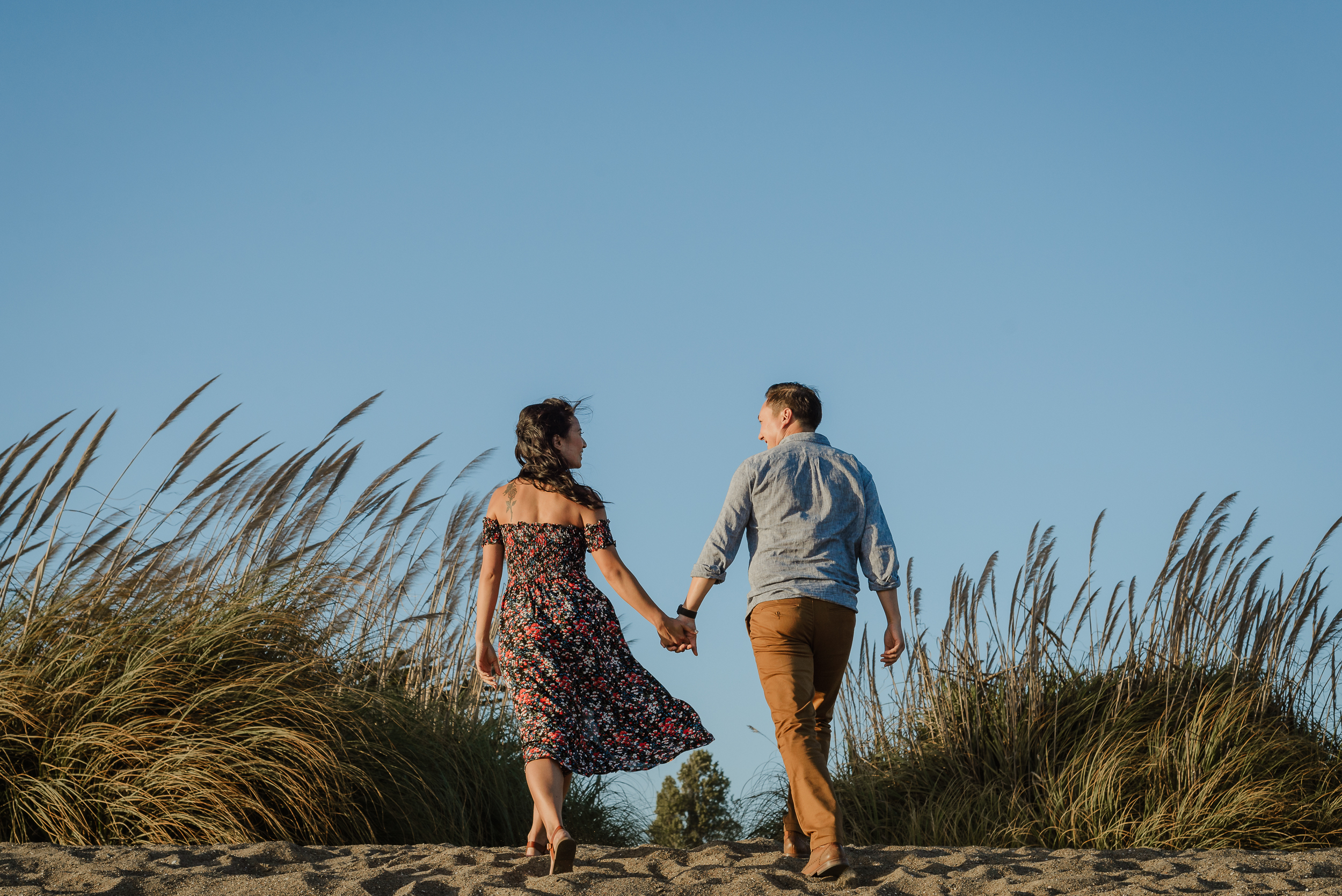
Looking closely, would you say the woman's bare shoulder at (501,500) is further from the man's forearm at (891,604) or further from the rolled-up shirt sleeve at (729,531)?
the man's forearm at (891,604)

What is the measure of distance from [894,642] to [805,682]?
374 millimetres

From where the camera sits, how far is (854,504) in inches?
140

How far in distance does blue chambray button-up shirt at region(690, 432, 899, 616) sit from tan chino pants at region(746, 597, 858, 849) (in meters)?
0.05

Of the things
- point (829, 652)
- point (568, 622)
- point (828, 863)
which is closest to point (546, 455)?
point (568, 622)

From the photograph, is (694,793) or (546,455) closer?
(546,455)

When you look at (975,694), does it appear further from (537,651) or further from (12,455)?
(12,455)

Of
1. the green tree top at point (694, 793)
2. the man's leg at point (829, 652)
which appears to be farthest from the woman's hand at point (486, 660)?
the green tree top at point (694, 793)

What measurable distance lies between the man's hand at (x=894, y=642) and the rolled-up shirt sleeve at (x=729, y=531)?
56 centimetres

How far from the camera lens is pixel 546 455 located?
3701 millimetres

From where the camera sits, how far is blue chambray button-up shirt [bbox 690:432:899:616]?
11.3 feet

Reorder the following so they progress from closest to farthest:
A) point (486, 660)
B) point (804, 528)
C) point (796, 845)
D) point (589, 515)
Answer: point (804, 528), point (796, 845), point (589, 515), point (486, 660)

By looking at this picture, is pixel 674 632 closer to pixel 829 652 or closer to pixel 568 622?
pixel 568 622

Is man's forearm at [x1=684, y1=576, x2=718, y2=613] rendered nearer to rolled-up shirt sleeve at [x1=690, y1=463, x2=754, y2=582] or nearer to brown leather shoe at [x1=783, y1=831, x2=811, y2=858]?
rolled-up shirt sleeve at [x1=690, y1=463, x2=754, y2=582]

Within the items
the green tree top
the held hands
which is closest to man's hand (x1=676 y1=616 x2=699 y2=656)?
the held hands
